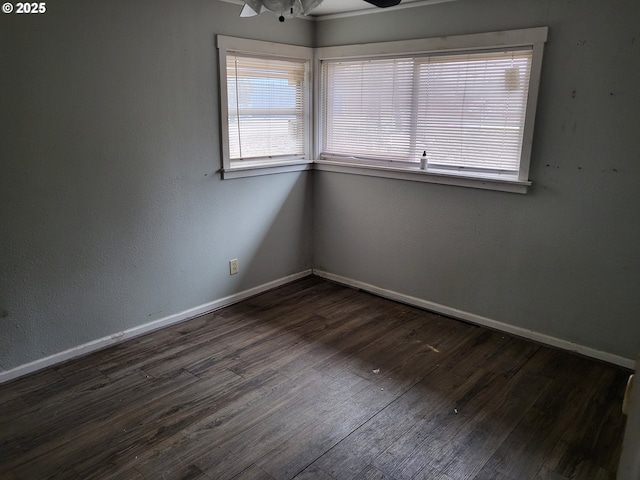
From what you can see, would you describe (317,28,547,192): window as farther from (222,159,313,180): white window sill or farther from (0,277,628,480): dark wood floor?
(0,277,628,480): dark wood floor

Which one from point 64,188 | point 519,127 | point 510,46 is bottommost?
point 64,188

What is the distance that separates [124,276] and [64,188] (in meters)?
0.67

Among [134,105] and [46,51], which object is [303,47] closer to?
Answer: [134,105]

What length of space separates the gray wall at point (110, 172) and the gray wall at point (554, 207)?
4.22ft

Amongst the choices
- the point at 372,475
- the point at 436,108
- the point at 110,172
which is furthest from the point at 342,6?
the point at 372,475

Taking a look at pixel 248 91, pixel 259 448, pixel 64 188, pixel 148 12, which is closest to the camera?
pixel 259 448

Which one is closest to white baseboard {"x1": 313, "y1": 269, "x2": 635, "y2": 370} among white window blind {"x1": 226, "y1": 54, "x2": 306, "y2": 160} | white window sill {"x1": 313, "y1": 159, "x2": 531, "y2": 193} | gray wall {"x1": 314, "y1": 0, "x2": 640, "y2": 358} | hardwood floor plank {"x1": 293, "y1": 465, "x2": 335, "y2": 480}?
gray wall {"x1": 314, "y1": 0, "x2": 640, "y2": 358}

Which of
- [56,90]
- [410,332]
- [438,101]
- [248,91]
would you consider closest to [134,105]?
[56,90]

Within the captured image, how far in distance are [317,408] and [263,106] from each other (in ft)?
7.64

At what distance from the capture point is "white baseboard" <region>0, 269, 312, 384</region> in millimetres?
2766

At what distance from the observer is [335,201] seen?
13.8 feet

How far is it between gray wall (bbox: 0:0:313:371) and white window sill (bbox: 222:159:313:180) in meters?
0.08

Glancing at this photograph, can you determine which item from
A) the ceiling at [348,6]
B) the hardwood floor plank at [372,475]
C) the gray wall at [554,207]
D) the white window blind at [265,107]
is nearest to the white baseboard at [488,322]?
the gray wall at [554,207]

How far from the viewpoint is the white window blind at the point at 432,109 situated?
3150 mm
